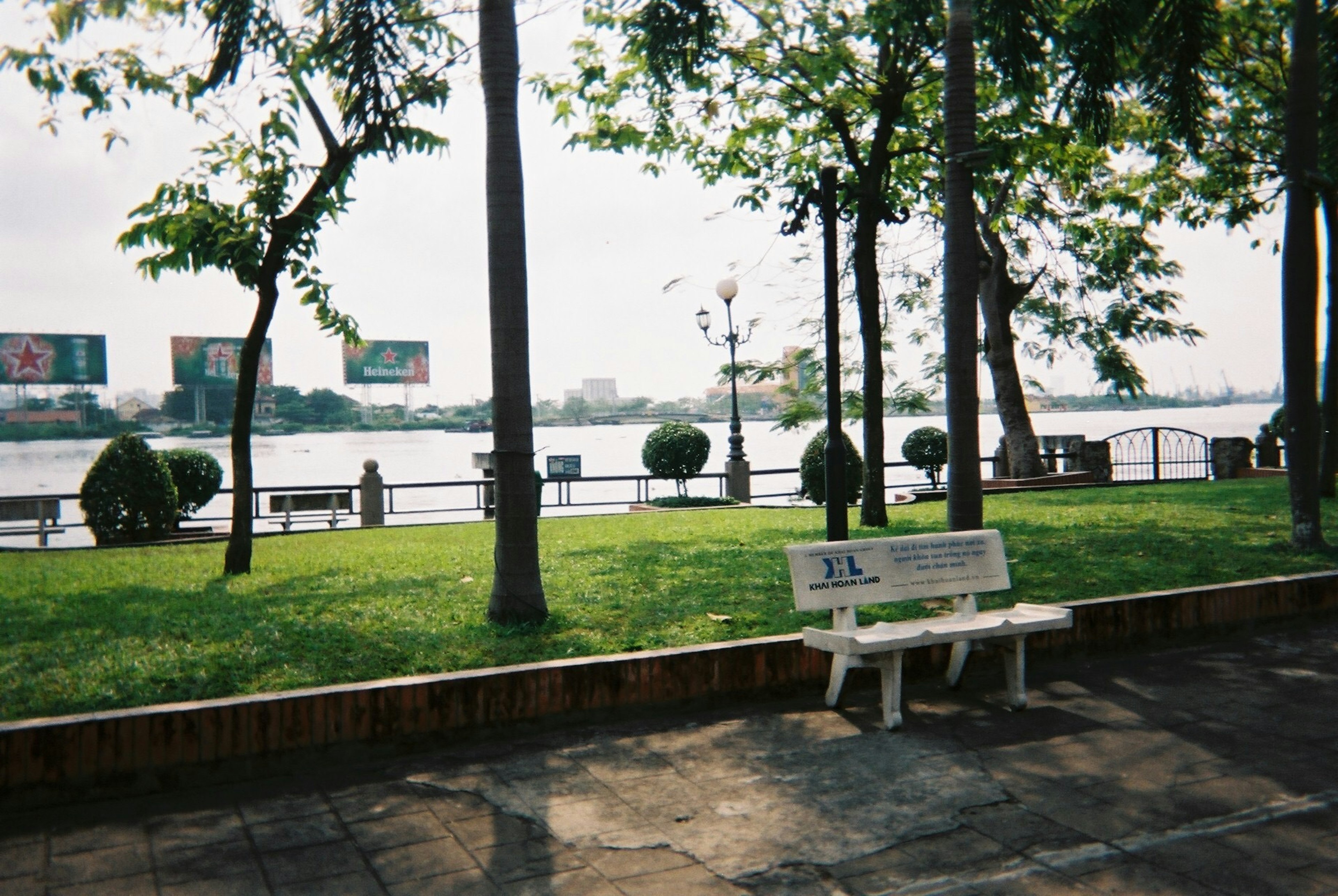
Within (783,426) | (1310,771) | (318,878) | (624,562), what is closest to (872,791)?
(1310,771)

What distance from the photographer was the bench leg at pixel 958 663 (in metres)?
6.46

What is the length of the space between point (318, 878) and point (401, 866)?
30 cm

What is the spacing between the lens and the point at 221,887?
12.6ft

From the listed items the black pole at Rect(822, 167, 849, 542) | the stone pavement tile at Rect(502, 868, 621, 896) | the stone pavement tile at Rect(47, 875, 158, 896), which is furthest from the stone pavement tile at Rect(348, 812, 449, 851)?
the black pole at Rect(822, 167, 849, 542)

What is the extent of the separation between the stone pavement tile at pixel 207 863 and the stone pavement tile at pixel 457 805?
2.56 ft

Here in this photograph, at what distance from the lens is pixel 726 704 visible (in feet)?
20.3

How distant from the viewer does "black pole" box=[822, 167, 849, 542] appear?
27.0ft

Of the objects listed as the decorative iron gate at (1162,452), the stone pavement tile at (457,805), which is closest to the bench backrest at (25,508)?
the stone pavement tile at (457,805)

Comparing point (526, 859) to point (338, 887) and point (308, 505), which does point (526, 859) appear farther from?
point (308, 505)

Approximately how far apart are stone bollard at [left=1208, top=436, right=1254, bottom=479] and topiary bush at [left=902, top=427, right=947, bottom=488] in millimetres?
6033

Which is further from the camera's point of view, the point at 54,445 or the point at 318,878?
the point at 54,445

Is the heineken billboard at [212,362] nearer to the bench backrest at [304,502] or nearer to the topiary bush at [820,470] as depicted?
the bench backrest at [304,502]

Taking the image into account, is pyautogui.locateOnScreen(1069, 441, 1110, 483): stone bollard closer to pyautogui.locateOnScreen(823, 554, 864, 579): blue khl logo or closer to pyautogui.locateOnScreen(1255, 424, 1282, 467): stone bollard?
pyautogui.locateOnScreen(1255, 424, 1282, 467): stone bollard

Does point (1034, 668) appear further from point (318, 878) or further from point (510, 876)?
point (318, 878)
